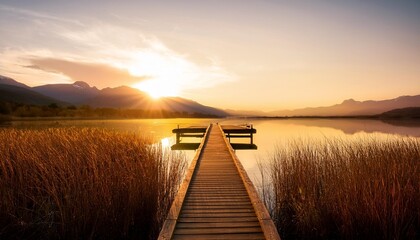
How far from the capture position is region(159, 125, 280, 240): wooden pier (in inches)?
179

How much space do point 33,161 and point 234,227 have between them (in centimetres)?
502

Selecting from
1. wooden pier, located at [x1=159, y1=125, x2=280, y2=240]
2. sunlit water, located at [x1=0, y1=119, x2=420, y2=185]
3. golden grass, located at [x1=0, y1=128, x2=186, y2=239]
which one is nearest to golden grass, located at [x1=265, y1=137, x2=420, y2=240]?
wooden pier, located at [x1=159, y1=125, x2=280, y2=240]

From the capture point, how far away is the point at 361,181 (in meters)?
5.58

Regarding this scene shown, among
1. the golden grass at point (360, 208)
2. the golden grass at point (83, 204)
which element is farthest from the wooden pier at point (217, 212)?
the golden grass at point (360, 208)

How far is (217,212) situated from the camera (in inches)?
214

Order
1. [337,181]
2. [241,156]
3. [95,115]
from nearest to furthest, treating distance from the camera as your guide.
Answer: [337,181]
[241,156]
[95,115]

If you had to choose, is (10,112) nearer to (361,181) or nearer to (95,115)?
(95,115)

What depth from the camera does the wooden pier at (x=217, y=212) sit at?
4539 millimetres

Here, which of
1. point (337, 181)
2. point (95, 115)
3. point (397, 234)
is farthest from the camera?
point (95, 115)

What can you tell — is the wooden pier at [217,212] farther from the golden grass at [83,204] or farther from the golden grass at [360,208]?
the golden grass at [360,208]

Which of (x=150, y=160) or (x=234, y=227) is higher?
(x=150, y=160)

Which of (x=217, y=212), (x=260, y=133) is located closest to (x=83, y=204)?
(x=217, y=212)

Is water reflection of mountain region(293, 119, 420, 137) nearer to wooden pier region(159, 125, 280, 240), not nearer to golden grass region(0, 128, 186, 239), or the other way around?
wooden pier region(159, 125, 280, 240)

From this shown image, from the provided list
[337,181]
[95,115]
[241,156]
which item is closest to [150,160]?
[337,181]
